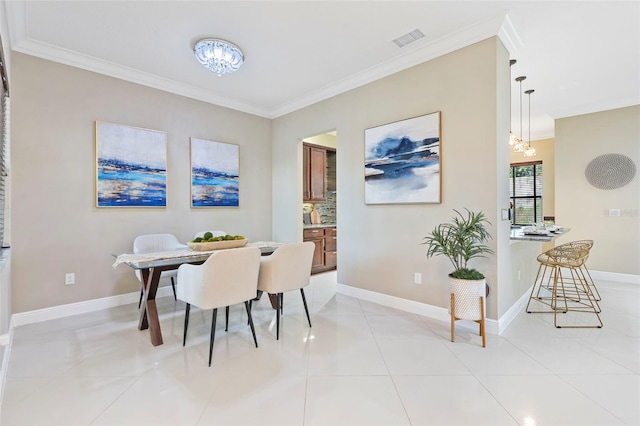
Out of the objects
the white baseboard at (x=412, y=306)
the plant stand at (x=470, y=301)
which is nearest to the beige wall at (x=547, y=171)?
the white baseboard at (x=412, y=306)

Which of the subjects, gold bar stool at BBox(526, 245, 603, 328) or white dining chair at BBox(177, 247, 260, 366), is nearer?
white dining chair at BBox(177, 247, 260, 366)

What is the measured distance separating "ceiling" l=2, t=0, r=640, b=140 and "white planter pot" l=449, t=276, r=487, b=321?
215 centimetres

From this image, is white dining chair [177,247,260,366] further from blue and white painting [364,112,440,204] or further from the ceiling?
the ceiling

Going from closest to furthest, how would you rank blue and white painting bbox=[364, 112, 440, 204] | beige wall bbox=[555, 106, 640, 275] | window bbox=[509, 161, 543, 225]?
1. blue and white painting bbox=[364, 112, 440, 204]
2. beige wall bbox=[555, 106, 640, 275]
3. window bbox=[509, 161, 543, 225]

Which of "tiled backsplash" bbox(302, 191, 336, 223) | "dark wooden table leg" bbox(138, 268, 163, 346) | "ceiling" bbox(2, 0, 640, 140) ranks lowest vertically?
"dark wooden table leg" bbox(138, 268, 163, 346)

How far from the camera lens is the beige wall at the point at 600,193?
4449 millimetres

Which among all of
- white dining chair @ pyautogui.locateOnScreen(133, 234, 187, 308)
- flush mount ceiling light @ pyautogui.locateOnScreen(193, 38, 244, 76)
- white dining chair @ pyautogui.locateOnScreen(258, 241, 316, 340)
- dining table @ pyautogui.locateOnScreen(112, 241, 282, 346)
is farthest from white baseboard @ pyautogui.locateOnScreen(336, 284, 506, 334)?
flush mount ceiling light @ pyautogui.locateOnScreen(193, 38, 244, 76)

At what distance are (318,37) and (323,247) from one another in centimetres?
337

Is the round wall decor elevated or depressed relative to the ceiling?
depressed

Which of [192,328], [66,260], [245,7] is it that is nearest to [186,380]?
[192,328]

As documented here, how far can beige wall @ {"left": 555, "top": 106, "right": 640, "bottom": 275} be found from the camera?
445cm

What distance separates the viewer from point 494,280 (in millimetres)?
2676

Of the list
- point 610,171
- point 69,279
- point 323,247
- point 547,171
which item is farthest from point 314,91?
point 547,171

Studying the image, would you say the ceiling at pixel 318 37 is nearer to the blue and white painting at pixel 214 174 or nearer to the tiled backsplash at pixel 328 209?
the blue and white painting at pixel 214 174
